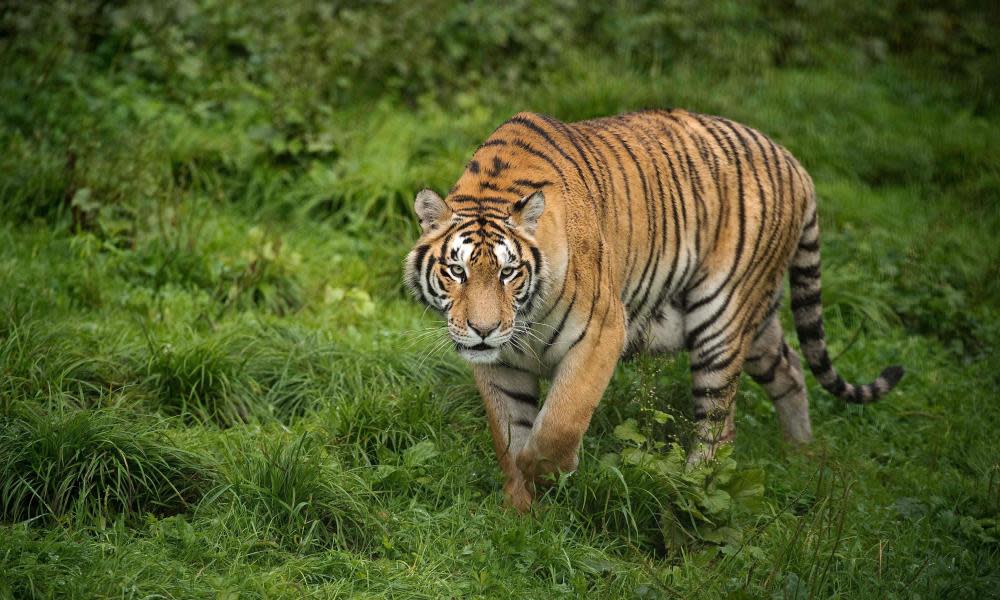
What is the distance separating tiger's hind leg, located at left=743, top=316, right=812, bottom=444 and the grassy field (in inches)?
6.5

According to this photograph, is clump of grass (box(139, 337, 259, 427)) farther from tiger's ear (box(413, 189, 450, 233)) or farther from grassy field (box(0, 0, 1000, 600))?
tiger's ear (box(413, 189, 450, 233))

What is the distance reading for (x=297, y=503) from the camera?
12.1 ft

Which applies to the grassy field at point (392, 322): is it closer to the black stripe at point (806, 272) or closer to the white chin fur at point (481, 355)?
the white chin fur at point (481, 355)

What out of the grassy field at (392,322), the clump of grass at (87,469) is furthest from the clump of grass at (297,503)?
the clump of grass at (87,469)

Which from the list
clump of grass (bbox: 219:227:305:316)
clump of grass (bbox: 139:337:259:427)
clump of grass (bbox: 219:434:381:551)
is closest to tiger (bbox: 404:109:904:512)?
clump of grass (bbox: 219:434:381:551)

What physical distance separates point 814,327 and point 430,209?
212 centimetres

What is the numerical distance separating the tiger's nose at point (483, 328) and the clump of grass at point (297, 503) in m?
0.72

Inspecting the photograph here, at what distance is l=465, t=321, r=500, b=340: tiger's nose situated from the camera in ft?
12.1

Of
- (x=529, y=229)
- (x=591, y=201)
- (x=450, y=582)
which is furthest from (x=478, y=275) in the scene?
(x=450, y=582)

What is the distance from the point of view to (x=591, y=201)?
4.20 meters

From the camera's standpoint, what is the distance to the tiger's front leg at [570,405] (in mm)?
3969

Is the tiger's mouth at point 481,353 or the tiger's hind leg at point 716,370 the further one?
the tiger's hind leg at point 716,370

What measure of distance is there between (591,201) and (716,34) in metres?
5.36

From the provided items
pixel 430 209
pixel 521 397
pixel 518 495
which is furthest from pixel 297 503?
pixel 430 209
